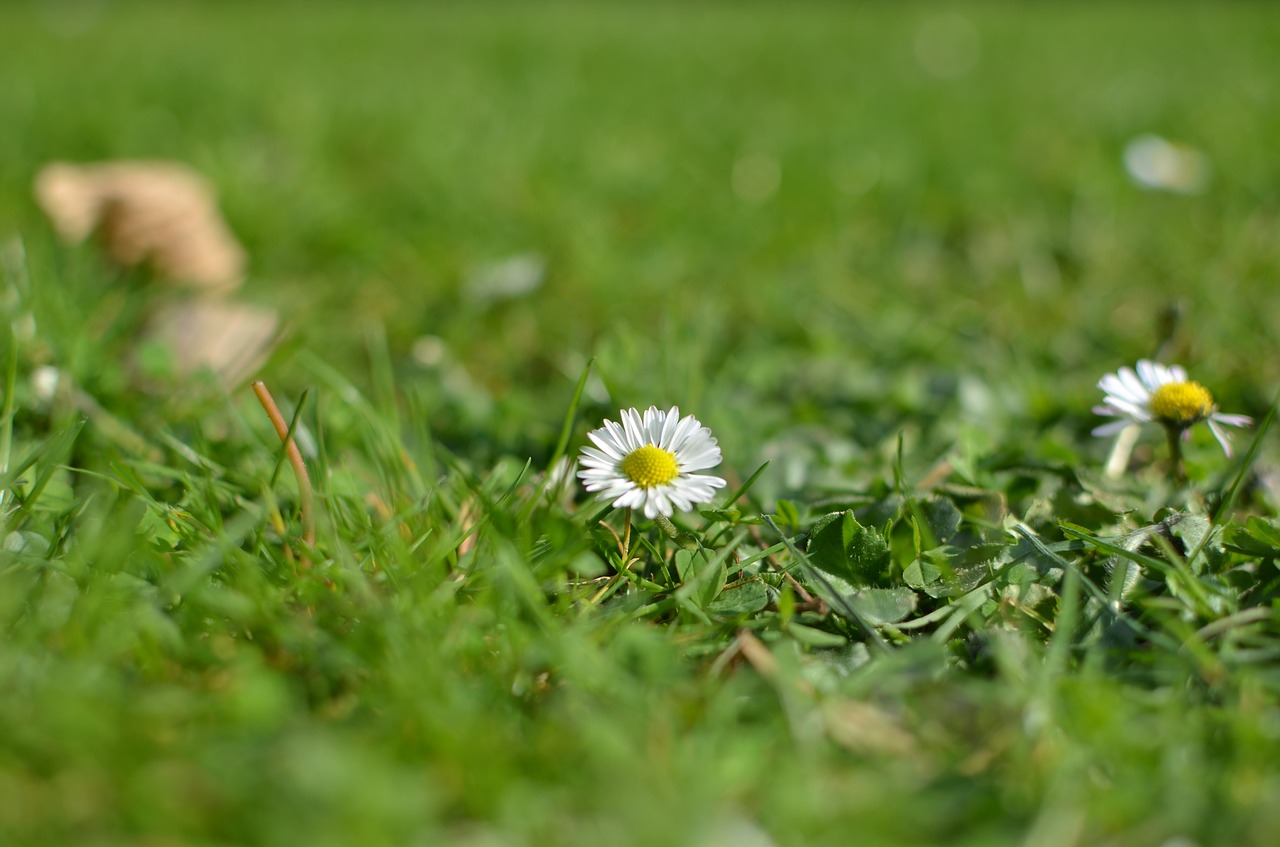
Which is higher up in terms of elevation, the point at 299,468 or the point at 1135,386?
the point at 1135,386

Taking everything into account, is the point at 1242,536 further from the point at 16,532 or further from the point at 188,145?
the point at 188,145

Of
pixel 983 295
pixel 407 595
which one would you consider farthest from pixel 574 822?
pixel 983 295

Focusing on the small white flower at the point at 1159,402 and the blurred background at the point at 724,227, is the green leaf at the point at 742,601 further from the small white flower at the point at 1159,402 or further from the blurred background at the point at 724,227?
the small white flower at the point at 1159,402

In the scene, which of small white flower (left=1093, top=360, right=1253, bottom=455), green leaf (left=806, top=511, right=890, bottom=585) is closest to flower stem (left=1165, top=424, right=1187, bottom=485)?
small white flower (left=1093, top=360, right=1253, bottom=455)

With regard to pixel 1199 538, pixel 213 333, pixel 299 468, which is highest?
pixel 213 333

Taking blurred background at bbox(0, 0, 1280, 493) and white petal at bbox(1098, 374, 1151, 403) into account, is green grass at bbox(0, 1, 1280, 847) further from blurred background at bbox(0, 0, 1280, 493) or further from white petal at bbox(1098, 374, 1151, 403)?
white petal at bbox(1098, 374, 1151, 403)

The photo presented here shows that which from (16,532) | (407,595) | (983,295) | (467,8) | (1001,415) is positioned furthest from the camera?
(467,8)

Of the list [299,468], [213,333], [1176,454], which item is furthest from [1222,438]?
[213,333]

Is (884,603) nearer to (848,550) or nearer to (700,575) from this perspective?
(848,550)
